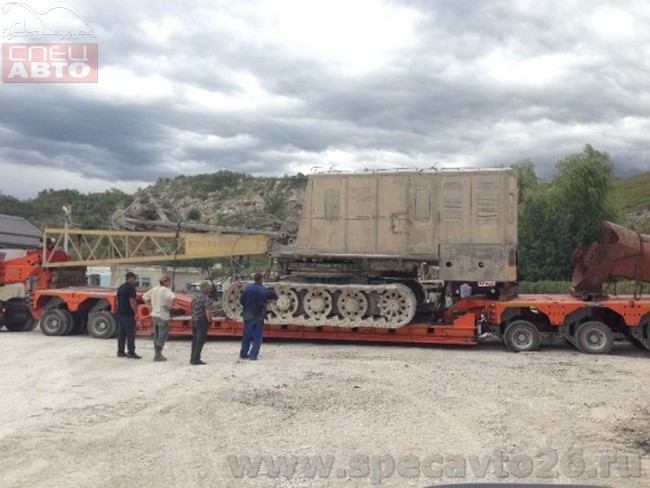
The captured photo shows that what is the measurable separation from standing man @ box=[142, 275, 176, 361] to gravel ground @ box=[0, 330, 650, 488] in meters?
0.38

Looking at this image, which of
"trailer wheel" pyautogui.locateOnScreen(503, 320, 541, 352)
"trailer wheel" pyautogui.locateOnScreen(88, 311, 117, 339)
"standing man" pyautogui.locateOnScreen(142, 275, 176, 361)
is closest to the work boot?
"standing man" pyautogui.locateOnScreen(142, 275, 176, 361)

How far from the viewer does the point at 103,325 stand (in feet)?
53.2

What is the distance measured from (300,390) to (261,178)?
282 feet

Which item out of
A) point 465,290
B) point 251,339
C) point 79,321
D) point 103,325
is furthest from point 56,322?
point 465,290

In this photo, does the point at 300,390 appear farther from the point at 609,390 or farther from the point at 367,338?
the point at 367,338

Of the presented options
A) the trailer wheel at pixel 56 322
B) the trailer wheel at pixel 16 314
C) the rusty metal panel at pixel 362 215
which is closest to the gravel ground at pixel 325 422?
the rusty metal panel at pixel 362 215

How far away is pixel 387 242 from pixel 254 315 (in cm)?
367

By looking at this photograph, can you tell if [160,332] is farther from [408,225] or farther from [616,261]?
[616,261]

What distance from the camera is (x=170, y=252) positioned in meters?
16.5

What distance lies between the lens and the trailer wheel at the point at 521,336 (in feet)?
46.0

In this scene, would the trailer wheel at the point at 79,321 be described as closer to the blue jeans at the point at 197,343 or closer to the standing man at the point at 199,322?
the standing man at the point at 199,322

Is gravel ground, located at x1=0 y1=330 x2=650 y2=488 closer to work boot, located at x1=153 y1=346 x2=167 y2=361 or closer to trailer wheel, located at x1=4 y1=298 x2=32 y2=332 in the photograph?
work boot, located at x1=153 y1=346 x2=167 y2=361

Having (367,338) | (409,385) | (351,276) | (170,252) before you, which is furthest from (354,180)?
(409,385)

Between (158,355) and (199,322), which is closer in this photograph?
(199,322)
